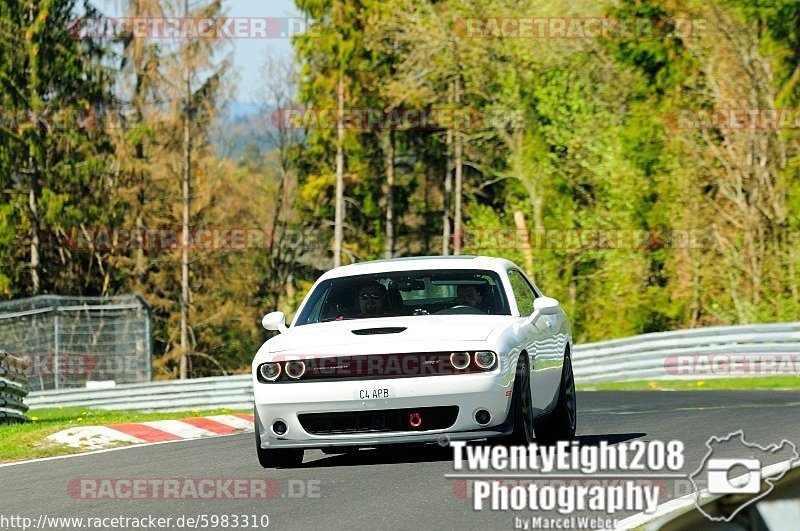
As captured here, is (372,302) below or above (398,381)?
above

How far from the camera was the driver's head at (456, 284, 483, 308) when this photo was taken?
11.0m

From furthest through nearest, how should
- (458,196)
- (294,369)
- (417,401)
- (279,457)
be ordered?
(458,196)
(279,457)
(294,369)
(417,401)

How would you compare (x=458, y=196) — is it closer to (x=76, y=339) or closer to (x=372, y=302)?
(x=76, y=339)

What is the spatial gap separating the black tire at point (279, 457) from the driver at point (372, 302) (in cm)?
122

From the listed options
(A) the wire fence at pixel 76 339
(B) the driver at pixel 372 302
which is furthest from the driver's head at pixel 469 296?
(A) the wire fence at pixel 76 339

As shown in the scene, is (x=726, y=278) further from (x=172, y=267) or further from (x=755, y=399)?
(x=172, y=267)

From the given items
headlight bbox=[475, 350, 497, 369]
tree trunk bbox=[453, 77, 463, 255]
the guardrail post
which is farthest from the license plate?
tree trunk bbox=[453, 77, 463, 255]

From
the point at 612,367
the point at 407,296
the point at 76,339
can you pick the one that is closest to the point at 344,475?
the point at 407,296

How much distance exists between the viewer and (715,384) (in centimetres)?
2341

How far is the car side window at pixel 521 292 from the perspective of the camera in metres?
11.2

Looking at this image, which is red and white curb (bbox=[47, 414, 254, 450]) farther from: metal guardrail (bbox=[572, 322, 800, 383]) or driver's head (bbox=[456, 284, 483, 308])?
metal guardrail (bbox=[572, 322, 800, 383])

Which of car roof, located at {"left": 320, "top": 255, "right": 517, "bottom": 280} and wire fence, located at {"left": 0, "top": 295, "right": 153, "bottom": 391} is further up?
car roof, located at {"left": 320, "top": 255, "right": 517, "bottom": 280}

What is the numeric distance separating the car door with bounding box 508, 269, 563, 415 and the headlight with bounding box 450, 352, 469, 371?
0.70 m

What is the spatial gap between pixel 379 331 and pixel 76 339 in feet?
53.8
